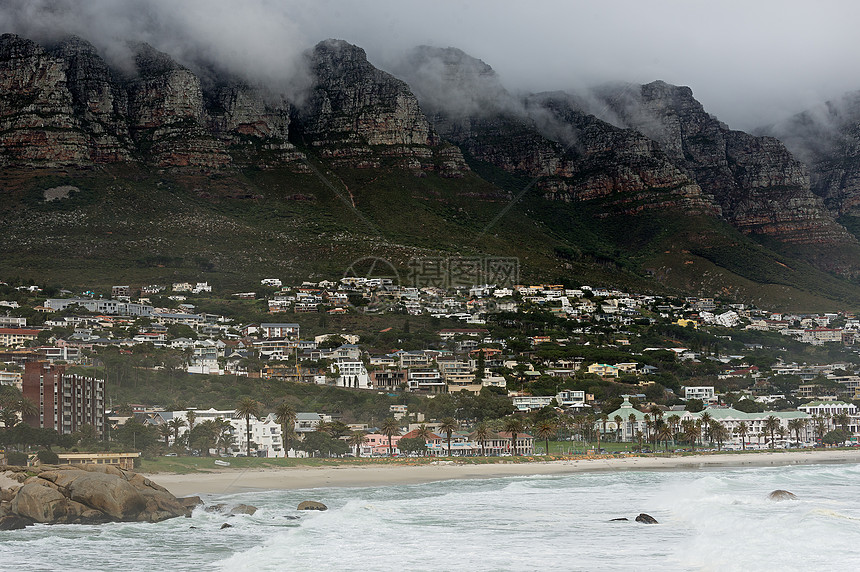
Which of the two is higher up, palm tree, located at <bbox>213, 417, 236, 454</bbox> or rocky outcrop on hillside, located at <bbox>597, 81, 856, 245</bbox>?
rocky outcrop on hillside, located at <bbox>597, 81, 856, 245</bbox>


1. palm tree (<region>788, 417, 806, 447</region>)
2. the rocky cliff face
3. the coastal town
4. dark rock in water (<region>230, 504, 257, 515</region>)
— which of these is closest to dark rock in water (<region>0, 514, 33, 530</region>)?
dark rock in water (<region>230, 504, 257, 515</region>)

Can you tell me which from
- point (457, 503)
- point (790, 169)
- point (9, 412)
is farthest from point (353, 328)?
point (790, 169)

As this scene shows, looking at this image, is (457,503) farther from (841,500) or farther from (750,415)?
(750,415)

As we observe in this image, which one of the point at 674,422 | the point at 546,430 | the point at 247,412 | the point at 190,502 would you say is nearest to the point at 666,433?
the point at 674,422

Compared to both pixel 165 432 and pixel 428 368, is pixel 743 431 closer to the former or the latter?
pixel 428 368

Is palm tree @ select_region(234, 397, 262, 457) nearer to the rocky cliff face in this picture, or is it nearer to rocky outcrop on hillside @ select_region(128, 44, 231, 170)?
the rocky cliff face

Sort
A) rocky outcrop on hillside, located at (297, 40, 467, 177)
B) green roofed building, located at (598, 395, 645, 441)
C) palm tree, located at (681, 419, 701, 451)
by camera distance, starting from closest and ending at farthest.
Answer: palm tree, located at (681, 419, 701, 451) < green roofed building, located at (598, 395, 645, 441) < rocky outcrop on hillside, located at (297, 40, 467, 177)
